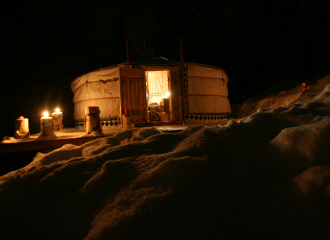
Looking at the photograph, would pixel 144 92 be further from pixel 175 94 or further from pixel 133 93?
pixel 175 94

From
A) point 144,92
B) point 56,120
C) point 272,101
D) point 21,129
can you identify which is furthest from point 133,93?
point 272,101

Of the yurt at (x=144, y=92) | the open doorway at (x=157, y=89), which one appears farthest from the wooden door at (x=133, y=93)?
the open doorway at (x=157, y=89)

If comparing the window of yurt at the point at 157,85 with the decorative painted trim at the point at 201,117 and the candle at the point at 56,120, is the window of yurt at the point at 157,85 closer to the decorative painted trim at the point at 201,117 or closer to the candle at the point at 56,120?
the decorative painted trim at the point at 201,117

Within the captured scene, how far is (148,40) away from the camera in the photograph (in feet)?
28.5

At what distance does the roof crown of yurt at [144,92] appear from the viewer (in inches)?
152

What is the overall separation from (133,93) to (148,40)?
575 cm

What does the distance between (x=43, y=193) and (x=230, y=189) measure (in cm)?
76

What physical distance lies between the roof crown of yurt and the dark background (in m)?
1.91

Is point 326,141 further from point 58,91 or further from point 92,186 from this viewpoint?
point 58,91

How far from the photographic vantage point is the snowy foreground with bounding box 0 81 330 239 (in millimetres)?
605

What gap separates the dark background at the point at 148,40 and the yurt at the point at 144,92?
1.91 meters

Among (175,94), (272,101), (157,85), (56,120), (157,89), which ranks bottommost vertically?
(56,120)

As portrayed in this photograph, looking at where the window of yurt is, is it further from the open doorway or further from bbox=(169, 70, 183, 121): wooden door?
bbox=(169, 70, 183, 121): wooden door

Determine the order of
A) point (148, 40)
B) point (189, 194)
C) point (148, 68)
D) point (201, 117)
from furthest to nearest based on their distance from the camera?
point (148, 40) → point (201, 117) → point (148, 68) → point (189, 194)
